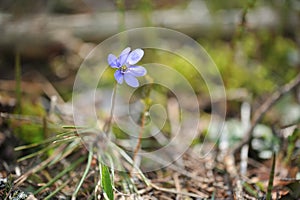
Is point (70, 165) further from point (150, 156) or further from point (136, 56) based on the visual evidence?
point (136, 56)

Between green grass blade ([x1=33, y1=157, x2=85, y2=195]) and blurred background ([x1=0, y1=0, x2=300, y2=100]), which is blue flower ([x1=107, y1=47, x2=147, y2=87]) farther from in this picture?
blurred background ([x1=0, y1=0, x2=300, y2=100])

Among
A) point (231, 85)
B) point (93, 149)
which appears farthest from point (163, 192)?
point (231, 85)

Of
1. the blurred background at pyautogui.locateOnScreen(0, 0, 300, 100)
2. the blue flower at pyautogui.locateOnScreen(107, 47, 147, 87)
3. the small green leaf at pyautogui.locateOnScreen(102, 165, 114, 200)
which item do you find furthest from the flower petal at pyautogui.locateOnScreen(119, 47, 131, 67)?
the blurred background at pyautogui.locateOnScreen(0, 0, 300, 100)

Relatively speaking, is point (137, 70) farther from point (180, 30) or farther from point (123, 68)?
point (180, 30)

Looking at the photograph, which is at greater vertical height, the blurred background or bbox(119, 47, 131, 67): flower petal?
the blurred background

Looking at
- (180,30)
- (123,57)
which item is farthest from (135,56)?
(180,30)

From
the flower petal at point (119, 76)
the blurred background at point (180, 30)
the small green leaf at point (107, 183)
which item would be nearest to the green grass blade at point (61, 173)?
the small green leaf at point (107, 183)

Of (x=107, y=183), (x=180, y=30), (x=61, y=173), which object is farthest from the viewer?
(x=180, y=30)
